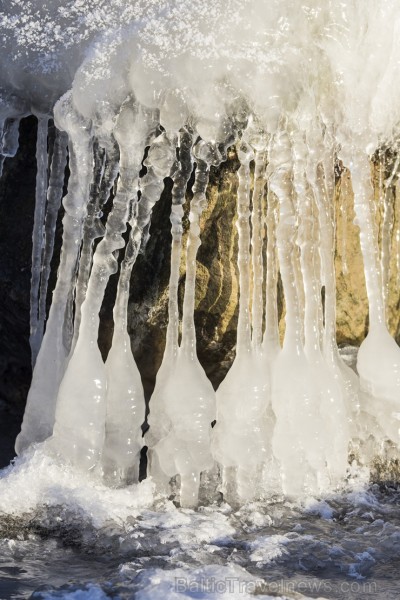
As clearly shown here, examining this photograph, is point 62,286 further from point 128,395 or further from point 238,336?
point 238,336

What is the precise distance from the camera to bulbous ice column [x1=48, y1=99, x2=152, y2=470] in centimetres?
310

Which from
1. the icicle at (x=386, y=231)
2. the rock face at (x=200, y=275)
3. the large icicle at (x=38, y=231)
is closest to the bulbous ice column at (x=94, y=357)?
the rock face at (x=200, y=275)

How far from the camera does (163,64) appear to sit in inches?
124

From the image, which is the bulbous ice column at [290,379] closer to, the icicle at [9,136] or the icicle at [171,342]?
the icicle at [171,342]

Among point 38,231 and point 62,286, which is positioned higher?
point 38,231

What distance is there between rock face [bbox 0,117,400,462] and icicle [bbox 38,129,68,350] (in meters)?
0.12

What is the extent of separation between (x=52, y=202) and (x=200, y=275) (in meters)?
0.73

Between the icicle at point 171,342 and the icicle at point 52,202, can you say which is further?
the icicle at point 52,202

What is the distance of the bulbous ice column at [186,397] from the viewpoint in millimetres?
3102

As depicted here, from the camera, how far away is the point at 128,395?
3.21 metres

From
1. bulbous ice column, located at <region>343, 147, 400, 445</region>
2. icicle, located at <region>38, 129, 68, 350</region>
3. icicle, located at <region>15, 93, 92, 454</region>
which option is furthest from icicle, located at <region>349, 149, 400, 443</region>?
icicle, located at <region>38, 129, 68, 350</region>

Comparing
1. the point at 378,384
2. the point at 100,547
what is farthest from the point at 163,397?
the point at 378,384

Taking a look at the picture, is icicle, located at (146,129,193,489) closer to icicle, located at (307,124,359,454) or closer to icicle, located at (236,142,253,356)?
icicle, located at (236,142,253,356)

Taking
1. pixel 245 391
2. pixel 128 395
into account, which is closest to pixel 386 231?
pixel 245 391
